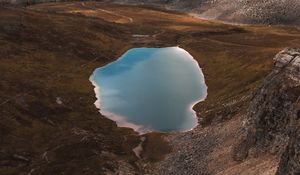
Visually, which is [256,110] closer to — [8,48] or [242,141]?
[242,141]

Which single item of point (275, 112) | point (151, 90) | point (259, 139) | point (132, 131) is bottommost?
point (132, 131)

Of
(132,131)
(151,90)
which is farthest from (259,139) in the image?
(151,90)

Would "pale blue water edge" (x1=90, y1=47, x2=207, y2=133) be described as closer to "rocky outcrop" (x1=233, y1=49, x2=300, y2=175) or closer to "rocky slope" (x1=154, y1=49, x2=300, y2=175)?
"rocky slope" (x1=154, y1=49, x2=300, y2=175)

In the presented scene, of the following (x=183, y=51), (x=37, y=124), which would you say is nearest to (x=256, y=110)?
(x=37, y=124)

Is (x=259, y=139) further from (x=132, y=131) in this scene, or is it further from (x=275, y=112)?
(x=132, y=131)

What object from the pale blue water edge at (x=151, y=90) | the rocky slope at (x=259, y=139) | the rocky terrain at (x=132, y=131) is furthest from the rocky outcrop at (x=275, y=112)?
the pale blue water edge at (x=151, y=90)

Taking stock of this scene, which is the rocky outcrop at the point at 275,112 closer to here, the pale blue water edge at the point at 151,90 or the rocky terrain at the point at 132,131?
the rocky terrain at the point at 132,131

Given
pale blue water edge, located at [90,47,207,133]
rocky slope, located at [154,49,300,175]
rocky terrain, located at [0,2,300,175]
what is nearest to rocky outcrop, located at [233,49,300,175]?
rocky slope, located at [154,49,300,175]
